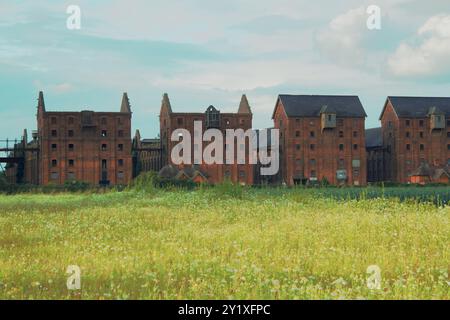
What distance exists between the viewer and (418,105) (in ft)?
290

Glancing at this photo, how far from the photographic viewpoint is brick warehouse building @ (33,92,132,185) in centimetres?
7638

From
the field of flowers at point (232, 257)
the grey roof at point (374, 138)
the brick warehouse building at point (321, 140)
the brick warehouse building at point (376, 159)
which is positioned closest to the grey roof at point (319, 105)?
the brick warehouse building at point (321, 140)

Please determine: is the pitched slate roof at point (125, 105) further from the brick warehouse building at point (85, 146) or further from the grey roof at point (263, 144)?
the grey roof at point (263, 144)

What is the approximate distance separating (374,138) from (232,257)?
295 feet

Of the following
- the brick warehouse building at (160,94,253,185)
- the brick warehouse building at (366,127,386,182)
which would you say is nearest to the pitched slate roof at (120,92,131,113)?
the brick warehouse building at (160,94,253,185)

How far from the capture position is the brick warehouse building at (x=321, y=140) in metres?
83.1

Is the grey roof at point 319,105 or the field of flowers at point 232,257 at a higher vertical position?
the grey roof at point 319,105

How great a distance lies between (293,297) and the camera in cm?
761

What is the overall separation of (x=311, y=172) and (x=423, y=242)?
71.6m

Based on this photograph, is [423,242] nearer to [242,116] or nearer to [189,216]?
[189,216]

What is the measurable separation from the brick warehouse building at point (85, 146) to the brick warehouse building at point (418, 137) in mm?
35634

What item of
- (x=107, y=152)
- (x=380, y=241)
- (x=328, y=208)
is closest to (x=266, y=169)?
(x=107, y=152)

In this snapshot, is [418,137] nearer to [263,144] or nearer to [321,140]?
[321,140]

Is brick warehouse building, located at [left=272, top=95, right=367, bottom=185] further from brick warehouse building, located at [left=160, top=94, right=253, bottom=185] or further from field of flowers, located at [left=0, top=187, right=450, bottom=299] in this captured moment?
field of flowers, located at [left=0, top=187, right=450, bottom=299]
